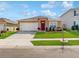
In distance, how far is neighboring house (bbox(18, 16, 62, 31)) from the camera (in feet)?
144

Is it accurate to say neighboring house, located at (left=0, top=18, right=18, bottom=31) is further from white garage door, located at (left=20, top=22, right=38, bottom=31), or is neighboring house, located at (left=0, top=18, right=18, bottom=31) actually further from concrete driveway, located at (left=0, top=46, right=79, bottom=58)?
concrete driveway, located at (left=0, top=46, right=79, bottom=58)

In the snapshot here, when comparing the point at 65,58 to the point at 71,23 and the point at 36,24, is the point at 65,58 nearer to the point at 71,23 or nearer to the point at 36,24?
the point at 36,24

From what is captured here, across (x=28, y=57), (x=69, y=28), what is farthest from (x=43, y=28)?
(x=28, y=57)

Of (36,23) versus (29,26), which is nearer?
(36,23)

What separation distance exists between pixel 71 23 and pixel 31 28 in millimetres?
9411

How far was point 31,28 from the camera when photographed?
145 ft

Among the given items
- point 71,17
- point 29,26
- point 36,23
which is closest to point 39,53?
point 36,23

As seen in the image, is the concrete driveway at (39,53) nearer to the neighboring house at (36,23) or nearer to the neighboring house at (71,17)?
the neighboring house at (36,23)

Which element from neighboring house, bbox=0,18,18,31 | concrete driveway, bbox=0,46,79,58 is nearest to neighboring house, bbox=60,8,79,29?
neighboring house, bbox=0,18,18,31

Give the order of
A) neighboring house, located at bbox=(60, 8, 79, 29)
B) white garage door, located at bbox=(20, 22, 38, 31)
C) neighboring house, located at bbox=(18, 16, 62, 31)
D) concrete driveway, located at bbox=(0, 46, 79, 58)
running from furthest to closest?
neighboring house, located at bbox=(60, 8, 79, 29), white garage door, located at bbox=(20, 22, 38, 31), neighboring house, located at bbox=(18, 16, 62, 31), concrete driveway, located at bbox=(0, 46, 79, 58)

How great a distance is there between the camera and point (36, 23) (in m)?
44.2

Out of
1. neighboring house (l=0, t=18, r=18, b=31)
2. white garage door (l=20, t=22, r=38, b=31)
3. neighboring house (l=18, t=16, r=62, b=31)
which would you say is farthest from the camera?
neighboring house (l=0, t=18, r=18, b=31)

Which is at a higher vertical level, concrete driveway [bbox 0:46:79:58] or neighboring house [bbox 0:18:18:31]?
neighboring house [bbox 0:18:18:31]

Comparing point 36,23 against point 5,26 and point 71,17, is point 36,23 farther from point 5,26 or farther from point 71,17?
point 71,17
